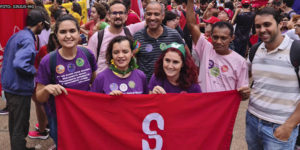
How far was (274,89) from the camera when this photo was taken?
2314mm

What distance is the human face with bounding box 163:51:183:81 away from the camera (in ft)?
8.36

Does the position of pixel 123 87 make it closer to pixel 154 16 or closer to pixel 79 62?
pixel 79 62

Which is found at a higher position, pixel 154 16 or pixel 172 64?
pixel 154 16

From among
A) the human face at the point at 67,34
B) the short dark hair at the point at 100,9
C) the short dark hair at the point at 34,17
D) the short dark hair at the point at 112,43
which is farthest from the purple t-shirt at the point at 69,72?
the short dark hair at the point at 100,9

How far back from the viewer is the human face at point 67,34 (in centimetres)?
267

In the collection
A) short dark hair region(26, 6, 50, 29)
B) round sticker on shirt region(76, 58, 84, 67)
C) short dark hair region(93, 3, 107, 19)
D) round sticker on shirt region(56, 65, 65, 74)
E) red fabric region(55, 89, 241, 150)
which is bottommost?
red fabric region(55, 89, 241, 150)

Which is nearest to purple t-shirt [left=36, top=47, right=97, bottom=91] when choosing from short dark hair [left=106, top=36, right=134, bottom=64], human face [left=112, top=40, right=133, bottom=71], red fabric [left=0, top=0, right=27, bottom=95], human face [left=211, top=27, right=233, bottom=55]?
short dark hair [left=106, top=36, right=134, bottom=64]

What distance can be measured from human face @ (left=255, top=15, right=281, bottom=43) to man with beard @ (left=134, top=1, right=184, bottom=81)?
4.22ft

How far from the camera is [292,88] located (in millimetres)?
2244

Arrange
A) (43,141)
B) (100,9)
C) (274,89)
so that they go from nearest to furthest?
(274,89) < (43,141) < (100,9)

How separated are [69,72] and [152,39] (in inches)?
47.0

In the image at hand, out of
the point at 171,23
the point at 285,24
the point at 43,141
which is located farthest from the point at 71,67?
the point at 285,24

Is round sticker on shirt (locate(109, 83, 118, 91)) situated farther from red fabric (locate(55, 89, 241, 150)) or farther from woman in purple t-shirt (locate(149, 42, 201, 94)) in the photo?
woman in purple t-shirt (locate(149, 42, 201, 94))

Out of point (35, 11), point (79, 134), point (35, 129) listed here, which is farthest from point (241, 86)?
point (35, 129)
